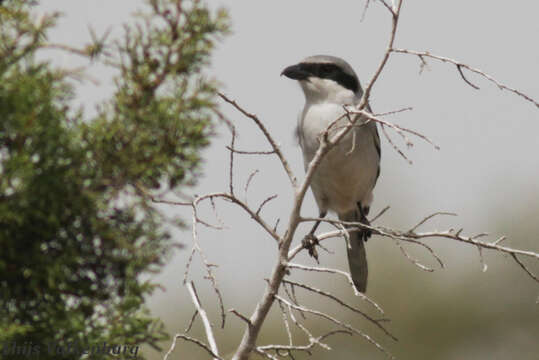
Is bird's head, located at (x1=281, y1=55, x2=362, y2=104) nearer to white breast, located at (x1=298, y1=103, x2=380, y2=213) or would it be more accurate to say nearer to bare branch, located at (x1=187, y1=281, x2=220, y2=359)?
white breast, located at (x1=298, y1=103, x2=380, y2=213)

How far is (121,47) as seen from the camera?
1.86 metres

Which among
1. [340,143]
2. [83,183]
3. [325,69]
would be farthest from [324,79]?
[83,183]

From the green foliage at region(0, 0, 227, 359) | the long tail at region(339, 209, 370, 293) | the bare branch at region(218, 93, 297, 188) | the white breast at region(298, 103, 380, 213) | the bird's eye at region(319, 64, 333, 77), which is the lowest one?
the green foliage at region(0, 0, 227, 359)

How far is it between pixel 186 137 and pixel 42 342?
59 centimetres

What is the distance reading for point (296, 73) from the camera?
3.91m

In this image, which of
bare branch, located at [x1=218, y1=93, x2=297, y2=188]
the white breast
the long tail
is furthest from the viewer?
the long tail

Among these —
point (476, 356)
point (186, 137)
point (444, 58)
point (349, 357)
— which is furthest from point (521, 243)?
point (186, 137)

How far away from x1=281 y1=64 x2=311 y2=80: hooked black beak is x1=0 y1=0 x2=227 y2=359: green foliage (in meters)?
2.01

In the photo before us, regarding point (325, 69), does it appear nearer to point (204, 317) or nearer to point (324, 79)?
point (324, 79)

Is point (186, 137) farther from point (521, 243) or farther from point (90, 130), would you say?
point (521, 243)

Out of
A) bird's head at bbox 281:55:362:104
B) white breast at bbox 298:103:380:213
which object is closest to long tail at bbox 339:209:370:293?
white breast at bbox 298:103:380:213

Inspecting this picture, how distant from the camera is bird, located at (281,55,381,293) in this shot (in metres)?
3.85

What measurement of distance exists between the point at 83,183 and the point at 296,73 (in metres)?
2.35

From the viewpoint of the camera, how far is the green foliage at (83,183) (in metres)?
1.64
